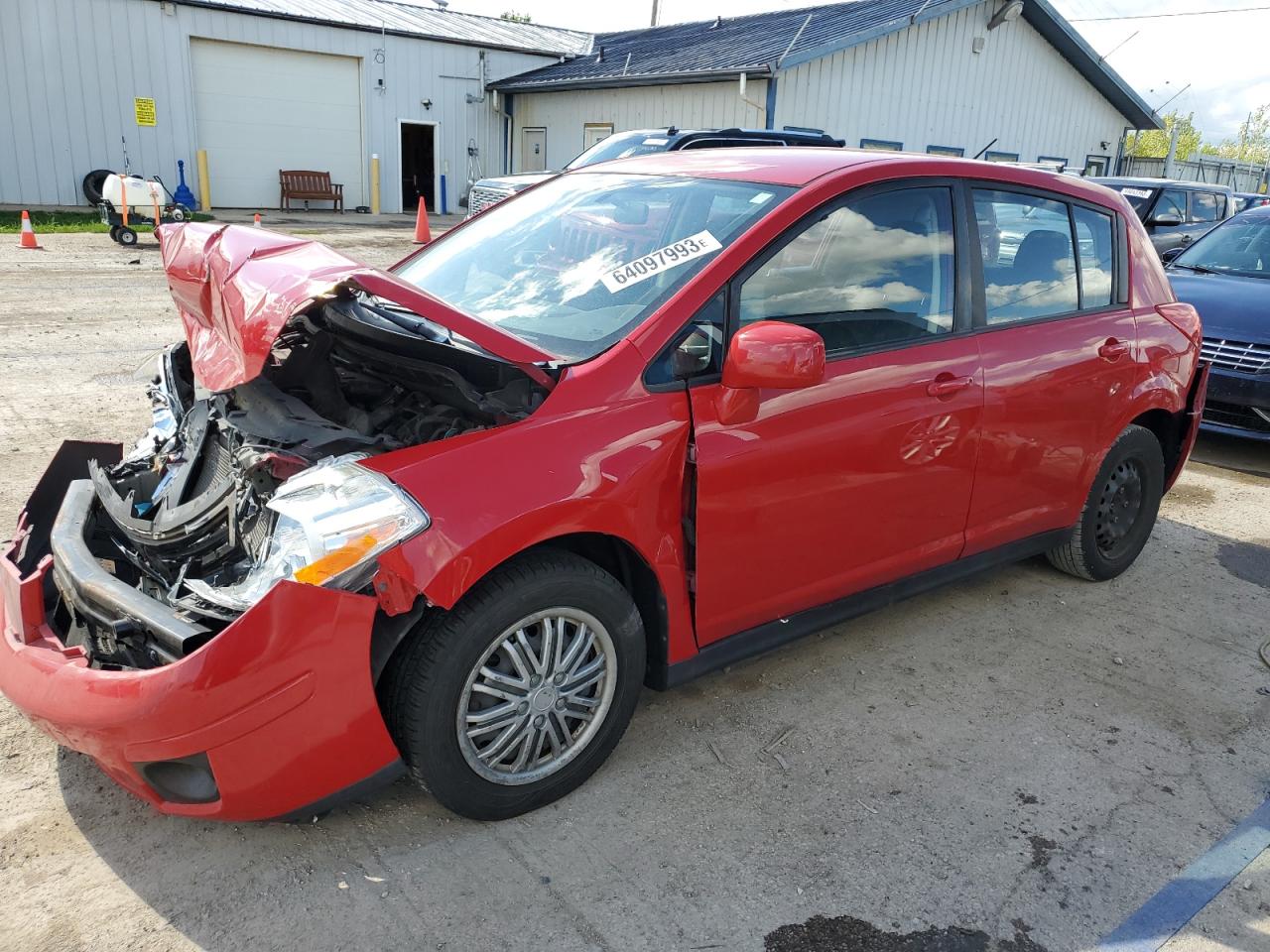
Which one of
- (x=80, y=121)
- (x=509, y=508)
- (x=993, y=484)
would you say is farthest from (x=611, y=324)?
(x=80, y=121)

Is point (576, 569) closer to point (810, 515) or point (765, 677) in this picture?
point (810, 515)

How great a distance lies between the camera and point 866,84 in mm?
18828

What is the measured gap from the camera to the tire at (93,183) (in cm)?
1909

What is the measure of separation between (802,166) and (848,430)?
3.08 feet

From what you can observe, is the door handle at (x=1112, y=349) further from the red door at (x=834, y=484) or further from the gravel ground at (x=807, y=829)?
the gravel ground at (x=807, y=829)

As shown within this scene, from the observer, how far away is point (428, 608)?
247cm

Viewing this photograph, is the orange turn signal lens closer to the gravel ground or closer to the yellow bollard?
the gravel ground

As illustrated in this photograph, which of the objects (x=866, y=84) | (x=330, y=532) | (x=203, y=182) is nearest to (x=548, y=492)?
(x=330, y=532)

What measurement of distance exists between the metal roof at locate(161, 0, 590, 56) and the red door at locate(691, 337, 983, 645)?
21.2m

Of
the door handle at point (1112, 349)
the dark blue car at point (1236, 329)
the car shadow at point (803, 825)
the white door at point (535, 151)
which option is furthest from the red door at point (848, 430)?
the white door at point (535, 151)

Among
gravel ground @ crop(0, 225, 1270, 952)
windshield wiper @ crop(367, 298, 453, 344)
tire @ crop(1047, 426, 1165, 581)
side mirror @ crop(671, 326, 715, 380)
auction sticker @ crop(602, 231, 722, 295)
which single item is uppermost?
auction sticker @ crop(602, 231, 722, 295)

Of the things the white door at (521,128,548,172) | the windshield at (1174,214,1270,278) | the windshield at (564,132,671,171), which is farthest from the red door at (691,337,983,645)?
the white door at (521,128,548,172)

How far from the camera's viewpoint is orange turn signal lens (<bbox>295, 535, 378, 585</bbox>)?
89.0 inches

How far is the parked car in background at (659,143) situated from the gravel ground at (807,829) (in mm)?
8336
